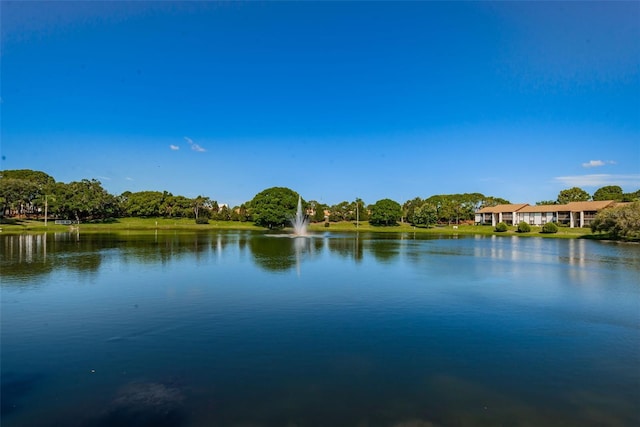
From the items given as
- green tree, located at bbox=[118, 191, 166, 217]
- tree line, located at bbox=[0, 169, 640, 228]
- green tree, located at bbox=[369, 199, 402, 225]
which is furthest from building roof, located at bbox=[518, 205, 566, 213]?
green tree, located at bbox=[118, 191, 166, 217]

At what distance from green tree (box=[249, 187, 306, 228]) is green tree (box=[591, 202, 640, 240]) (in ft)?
194

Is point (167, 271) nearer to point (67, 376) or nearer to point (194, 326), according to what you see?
point (194, 326)

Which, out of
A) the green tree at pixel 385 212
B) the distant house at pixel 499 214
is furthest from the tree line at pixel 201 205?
the distant house at pixel 499 214

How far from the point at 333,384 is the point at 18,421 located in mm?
5670

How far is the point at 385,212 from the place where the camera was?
4227 inches

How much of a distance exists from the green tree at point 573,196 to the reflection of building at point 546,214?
23.3 m

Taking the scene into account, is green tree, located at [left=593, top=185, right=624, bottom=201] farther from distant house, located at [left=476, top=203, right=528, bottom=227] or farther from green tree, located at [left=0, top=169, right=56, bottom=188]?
green tree, located at [left=0, top=169, right=56, bottom=188]

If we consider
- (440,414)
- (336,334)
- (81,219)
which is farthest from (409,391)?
(81,219)

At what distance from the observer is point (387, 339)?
11172 millimetres

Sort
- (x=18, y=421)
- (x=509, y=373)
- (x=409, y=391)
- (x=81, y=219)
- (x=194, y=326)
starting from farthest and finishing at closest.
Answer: (x=81, y=219)
(x=194, y=326)
(x=509, y=373)
(x=409, y=391)
(x=18, y=421)

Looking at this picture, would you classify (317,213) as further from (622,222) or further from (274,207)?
(622,222)

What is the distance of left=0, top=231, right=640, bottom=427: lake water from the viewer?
712 cm

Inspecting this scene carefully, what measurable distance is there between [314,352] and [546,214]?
390ft

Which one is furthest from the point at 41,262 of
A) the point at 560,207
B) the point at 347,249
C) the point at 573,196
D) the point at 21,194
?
the point at 573,196
